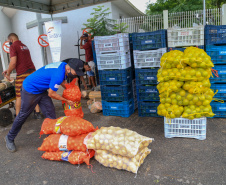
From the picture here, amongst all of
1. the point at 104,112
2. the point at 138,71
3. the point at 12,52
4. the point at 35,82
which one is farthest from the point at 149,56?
the point at 12,52

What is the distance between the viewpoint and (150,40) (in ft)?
15.6

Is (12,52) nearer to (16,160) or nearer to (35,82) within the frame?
Result: (35,82)

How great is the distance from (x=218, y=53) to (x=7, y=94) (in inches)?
203

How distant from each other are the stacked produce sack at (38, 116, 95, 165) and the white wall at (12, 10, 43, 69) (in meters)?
12.3

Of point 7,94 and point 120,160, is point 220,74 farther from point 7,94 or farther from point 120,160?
point 7,94

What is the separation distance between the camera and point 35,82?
3.76m

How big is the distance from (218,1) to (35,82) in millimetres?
23342

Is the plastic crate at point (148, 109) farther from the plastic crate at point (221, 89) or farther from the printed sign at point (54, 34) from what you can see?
the printed sign at point (54, 34)

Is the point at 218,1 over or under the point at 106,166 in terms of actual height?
over

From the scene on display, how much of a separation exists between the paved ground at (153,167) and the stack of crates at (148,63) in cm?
93

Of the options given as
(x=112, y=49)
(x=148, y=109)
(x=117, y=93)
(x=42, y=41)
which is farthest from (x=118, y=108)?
(x=42, y=41)

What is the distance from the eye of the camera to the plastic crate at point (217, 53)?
4.43m

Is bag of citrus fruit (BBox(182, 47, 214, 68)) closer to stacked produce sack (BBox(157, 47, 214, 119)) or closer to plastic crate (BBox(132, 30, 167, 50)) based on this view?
stacked produce sack (BBox(157, 47, 214, 119))

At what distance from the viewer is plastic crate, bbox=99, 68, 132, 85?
16.9 ft
